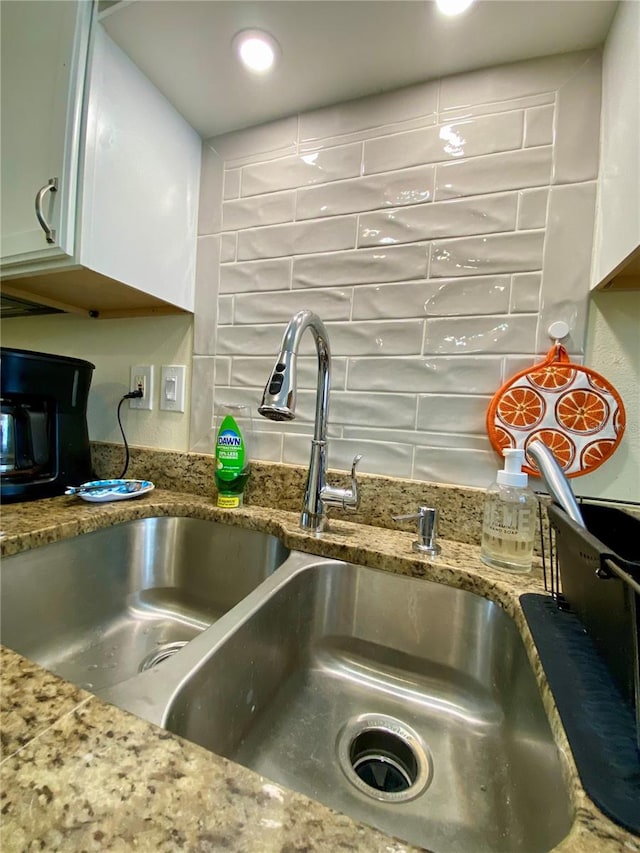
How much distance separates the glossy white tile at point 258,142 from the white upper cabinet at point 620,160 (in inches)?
26.0

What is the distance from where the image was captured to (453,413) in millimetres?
755

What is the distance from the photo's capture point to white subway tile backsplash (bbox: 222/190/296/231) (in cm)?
90

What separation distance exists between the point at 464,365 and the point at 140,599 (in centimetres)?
91

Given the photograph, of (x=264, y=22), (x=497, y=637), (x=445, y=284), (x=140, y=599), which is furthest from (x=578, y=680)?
(x=264, y=22)

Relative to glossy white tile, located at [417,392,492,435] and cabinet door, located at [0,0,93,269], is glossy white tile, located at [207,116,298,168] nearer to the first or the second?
cabinet door, located at [0,0,93,269]

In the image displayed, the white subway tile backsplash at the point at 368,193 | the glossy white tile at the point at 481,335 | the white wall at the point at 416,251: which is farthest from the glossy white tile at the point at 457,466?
the white subway tile backsplash at the point at 368,193

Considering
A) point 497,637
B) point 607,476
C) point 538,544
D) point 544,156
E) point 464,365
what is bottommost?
point 497,637

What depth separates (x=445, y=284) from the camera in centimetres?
76

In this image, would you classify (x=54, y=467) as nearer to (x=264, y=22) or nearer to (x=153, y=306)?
(x=153, y=306)

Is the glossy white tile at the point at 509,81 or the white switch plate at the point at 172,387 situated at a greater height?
the glossy white tile at the point at 509,81

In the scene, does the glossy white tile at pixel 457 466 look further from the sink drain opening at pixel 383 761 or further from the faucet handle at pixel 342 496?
the sink drain opening at pixel 383 761

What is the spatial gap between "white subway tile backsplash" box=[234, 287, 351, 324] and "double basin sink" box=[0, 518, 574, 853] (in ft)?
1.80

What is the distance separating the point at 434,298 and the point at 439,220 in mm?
177

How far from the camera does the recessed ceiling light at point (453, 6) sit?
62 centimetres
